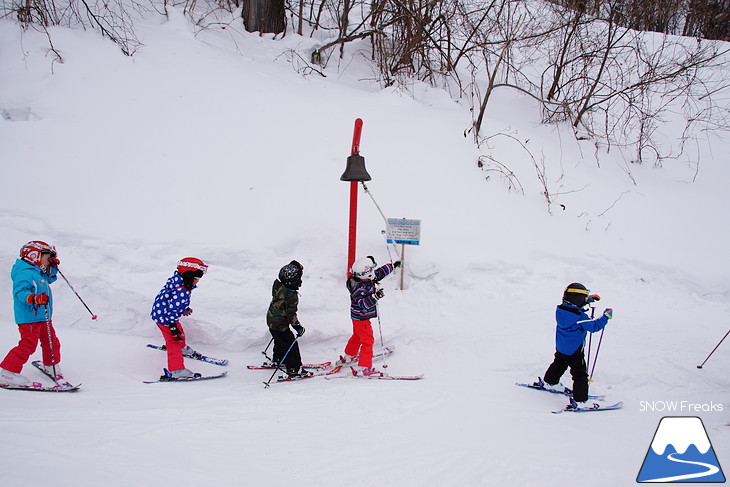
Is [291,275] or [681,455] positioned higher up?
[291,275]

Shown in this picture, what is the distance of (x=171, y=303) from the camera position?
4695 millimetres

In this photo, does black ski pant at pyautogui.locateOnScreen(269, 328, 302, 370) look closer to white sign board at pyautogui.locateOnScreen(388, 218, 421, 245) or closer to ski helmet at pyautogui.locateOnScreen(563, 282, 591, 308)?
white sign board at pyautogui.locateOnScreen(388, 218, 421, 245)

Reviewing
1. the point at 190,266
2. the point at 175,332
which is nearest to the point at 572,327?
the point at 190,266

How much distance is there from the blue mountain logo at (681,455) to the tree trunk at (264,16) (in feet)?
40.7

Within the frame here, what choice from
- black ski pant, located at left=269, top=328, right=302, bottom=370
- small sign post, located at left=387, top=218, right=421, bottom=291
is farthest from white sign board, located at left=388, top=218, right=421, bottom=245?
black ski pant, located at left=269, top=328, right=302, bottom=370

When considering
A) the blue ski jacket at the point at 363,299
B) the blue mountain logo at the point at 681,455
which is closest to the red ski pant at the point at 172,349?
the blue ski jacket at the point at 363,299

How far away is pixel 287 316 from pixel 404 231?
217 cm

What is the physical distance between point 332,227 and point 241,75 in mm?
5275

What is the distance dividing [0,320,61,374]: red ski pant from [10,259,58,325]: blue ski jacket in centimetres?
8

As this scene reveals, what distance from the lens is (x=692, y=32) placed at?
15.9 m

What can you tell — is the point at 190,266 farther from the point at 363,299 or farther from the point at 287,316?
the point at 363,299

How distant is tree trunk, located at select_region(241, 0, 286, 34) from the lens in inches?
458

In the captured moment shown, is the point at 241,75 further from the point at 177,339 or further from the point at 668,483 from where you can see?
the point at 668,483

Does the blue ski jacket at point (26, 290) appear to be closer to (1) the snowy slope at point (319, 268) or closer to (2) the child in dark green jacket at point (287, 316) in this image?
(1) the snowy slope at point (319, 268)
